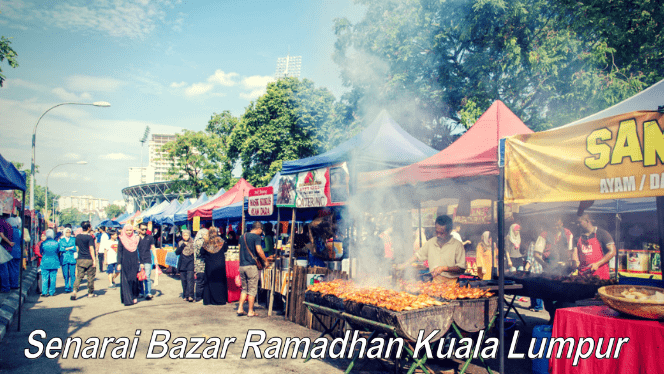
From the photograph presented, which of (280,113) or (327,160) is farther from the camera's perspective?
(280,113)

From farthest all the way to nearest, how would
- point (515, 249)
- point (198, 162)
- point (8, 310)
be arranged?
point (198, 162), point (515, 249), point (8, 310)

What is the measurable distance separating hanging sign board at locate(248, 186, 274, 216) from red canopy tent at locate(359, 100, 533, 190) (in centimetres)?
264

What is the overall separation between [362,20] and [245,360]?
15653 mm

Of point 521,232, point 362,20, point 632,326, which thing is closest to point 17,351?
point 632,326

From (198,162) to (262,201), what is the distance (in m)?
27.1

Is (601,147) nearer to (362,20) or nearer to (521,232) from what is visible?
(521,232)

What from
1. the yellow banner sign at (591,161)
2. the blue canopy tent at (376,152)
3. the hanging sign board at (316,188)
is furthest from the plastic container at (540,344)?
the blue canopy tent at (376,152)

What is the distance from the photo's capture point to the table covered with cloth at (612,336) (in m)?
3.33

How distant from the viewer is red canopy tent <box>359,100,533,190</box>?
5.41 m

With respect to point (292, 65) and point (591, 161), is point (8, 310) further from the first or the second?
point (292, 65)

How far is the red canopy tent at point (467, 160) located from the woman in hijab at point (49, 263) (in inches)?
369

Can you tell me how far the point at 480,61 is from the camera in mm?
13742

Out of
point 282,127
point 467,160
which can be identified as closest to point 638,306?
point 467,160

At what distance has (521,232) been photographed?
12.4 m
